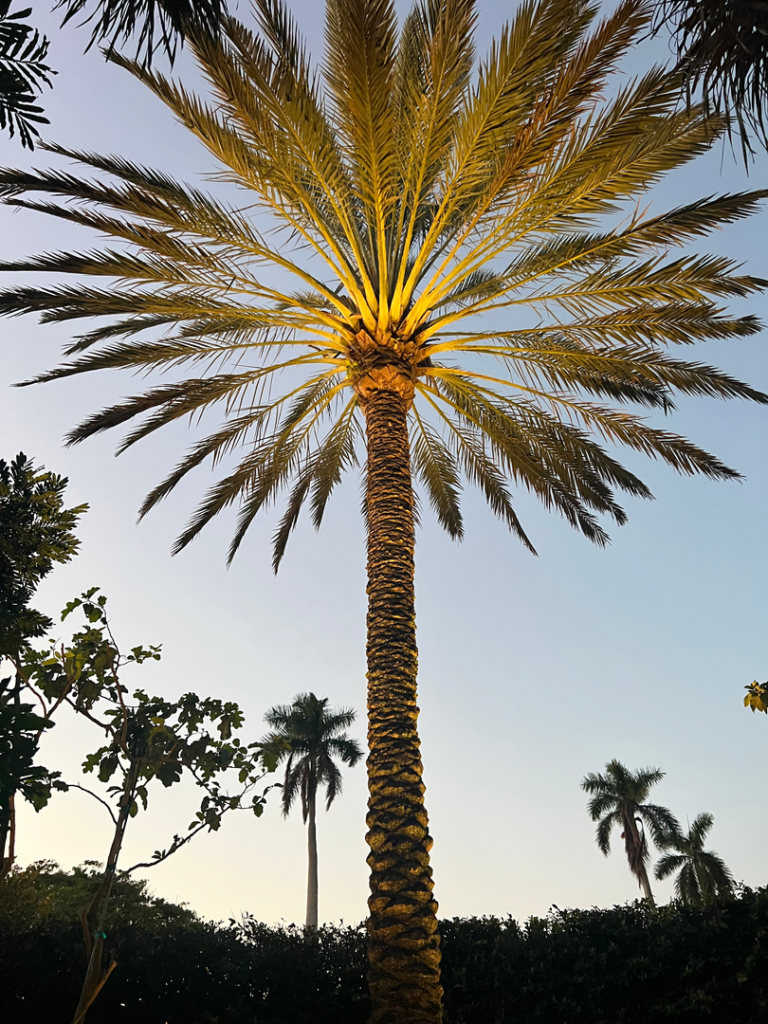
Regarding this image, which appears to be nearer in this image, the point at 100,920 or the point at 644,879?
the point at 100,920

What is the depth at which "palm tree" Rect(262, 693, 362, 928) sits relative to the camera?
1311 inches

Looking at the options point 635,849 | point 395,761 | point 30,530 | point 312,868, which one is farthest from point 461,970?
point 635,849

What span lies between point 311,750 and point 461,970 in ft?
83.0

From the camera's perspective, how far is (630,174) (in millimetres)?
9148

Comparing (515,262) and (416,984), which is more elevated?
(515,262)

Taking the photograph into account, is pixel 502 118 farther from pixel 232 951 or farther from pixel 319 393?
pixel 232 951

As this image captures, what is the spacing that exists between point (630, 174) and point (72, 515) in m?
7.87

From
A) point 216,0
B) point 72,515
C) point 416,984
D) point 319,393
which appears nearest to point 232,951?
point 416,984

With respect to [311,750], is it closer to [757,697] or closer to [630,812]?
[630,812]

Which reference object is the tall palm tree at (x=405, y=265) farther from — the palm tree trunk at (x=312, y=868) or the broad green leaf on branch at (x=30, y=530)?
the palm tree trunk at (x=312, y=868)

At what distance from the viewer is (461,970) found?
31.8ft

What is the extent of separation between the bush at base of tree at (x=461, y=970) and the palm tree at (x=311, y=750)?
2291 cm

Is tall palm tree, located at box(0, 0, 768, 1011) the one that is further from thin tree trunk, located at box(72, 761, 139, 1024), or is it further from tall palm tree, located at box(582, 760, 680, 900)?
tall palm tree, located at box(582, 760, 680, 900)

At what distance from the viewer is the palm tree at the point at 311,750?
1311 inches
